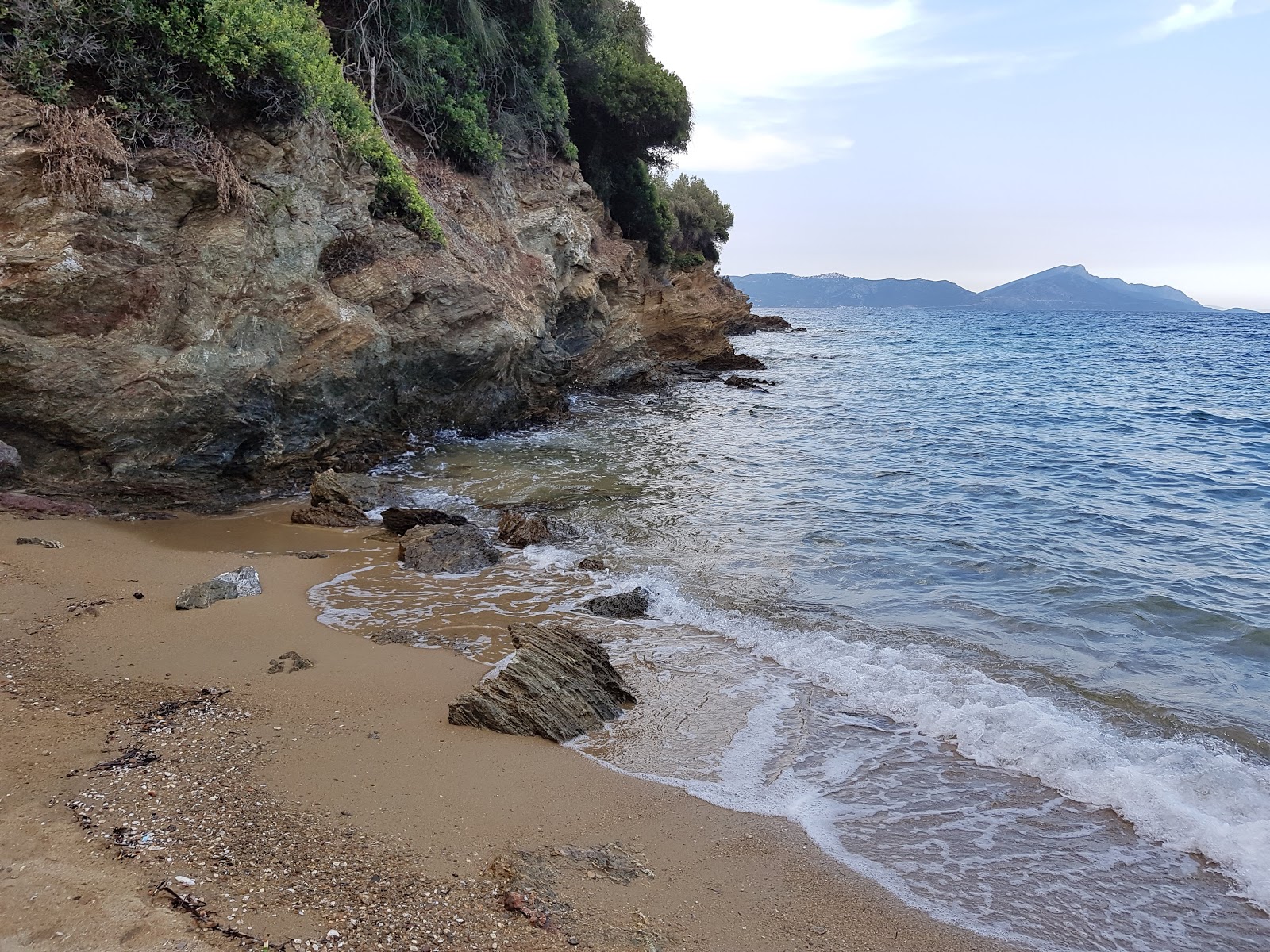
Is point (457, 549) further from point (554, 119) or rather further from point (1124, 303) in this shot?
point (1124, 303)

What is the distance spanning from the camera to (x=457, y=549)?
8414mm

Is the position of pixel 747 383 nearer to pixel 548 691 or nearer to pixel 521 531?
pixel 521 531

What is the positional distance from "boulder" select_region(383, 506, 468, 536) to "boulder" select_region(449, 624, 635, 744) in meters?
3.79

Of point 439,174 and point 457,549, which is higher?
point 439,174

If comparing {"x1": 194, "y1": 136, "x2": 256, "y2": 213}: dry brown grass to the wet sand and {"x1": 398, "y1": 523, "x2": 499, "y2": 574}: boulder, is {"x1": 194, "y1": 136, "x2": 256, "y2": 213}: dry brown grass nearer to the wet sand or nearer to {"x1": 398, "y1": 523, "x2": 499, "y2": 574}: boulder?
{"x1": 398, "y1": 523, "x2": 499, "y2": 574}: boulder

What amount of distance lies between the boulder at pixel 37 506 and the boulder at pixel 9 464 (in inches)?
10.0

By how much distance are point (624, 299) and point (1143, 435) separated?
44.1 feet

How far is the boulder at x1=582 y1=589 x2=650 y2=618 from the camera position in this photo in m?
7.29

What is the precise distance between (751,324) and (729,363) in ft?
95.1

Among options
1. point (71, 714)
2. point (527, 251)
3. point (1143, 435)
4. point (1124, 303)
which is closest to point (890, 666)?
point (71, 714)

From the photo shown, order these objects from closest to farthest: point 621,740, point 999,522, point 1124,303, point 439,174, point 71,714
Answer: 1. point 71,714
2. point 621,740
3. point 999,522
4. point 439,174
5. point 1124,303

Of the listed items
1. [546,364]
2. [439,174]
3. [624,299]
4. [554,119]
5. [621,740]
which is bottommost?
[621,740]

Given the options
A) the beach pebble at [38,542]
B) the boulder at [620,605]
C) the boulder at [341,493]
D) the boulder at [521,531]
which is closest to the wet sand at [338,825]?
the beach pebble at [38,542]

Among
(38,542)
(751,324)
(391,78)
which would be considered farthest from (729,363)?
(751,324)
